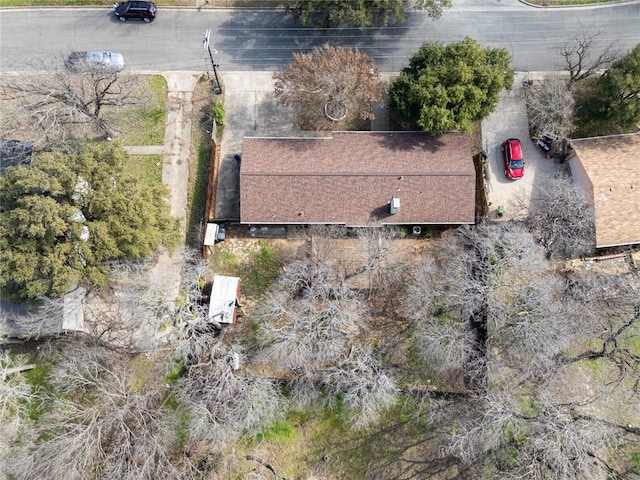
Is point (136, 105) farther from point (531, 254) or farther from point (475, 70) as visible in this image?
point (531, 254)

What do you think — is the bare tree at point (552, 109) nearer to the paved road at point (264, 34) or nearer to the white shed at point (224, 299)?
the paved road at point (264, 34)

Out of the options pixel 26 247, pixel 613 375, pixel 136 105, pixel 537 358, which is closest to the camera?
pixel 26 247

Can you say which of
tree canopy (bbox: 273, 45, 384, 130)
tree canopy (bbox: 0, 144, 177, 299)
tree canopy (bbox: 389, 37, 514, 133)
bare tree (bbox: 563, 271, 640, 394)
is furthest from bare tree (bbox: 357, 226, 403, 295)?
tree canopy (bbox: 0, 144, 177, 299)

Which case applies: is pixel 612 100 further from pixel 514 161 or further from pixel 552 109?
pixel 514 161

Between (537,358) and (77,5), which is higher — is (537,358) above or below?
below

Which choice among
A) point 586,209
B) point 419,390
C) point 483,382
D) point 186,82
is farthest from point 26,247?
point 586,209

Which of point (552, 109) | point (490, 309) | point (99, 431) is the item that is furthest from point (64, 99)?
point (552, 109)
